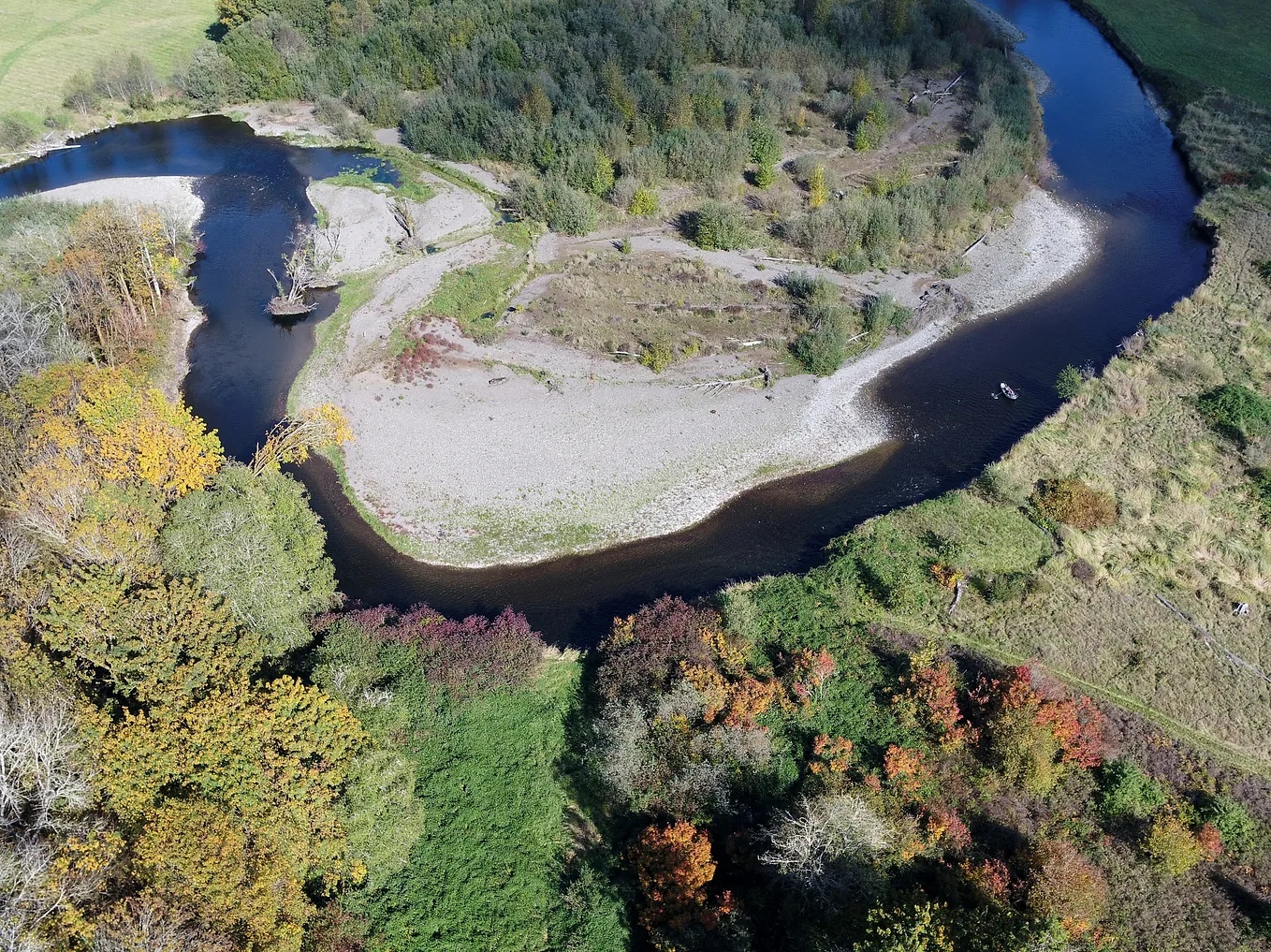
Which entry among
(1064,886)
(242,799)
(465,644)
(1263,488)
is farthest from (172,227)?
(1263,488)

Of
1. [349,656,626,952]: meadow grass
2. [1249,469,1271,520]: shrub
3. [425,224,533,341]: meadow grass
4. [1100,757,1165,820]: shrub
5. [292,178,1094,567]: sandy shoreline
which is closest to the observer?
[349,656,626,952]: meadow grass

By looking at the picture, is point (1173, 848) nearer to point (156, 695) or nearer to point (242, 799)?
point (242, 799)

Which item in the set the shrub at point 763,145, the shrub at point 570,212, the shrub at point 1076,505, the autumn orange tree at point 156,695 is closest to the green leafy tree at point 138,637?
the autumn orange tree at point 156,695

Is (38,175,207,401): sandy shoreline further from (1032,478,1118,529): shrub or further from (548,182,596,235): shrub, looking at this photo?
(1032,478,1118,529): shrub

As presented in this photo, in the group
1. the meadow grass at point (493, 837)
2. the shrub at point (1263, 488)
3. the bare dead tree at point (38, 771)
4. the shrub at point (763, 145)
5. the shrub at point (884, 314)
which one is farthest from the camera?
the shrub at point (763, 145)

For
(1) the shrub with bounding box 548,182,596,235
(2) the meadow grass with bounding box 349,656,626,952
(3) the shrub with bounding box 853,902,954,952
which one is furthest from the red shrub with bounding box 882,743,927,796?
(1) the shrub with bounding box 548,182,596,235

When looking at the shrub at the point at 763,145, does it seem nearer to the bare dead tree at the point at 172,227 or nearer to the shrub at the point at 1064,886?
the bare dead tree at the point at 172,227
